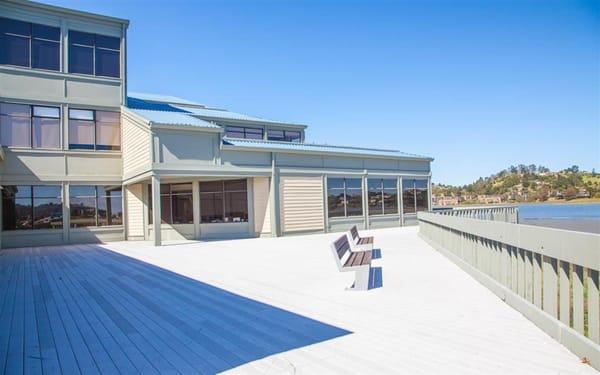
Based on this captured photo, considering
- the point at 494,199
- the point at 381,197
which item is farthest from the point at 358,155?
the point at 494,199

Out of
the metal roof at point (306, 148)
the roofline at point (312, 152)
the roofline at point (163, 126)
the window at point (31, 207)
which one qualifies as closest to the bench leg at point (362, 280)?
the roofline at point (163, 126)

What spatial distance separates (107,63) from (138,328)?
16.8 m

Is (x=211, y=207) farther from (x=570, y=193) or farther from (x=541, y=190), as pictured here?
(x=541, y=190)

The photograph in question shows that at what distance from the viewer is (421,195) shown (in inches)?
1018

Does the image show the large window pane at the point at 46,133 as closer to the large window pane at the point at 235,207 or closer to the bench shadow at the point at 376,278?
the large window pane at the point at 235,207

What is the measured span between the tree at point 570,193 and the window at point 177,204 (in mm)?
43519

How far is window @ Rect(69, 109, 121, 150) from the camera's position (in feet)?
58.8

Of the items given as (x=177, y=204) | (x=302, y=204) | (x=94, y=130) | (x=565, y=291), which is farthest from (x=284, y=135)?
(x=565, y=291)

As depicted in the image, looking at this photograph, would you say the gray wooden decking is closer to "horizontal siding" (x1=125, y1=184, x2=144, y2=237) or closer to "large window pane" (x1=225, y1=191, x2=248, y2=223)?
"horizontal siding" (x1=125, y1=184, x2=144, y2=237)

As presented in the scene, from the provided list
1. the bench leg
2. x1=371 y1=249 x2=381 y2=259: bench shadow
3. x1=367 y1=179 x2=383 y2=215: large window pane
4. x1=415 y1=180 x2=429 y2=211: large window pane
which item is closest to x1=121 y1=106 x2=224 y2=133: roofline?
x1=371 y1=249 x2=381 y2=259: bench shadow

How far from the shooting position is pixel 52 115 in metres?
17.5

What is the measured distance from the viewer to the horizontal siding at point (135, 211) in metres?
18.7

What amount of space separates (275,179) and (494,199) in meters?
49.6

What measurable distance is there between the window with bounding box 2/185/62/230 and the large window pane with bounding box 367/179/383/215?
14904 millimetres
